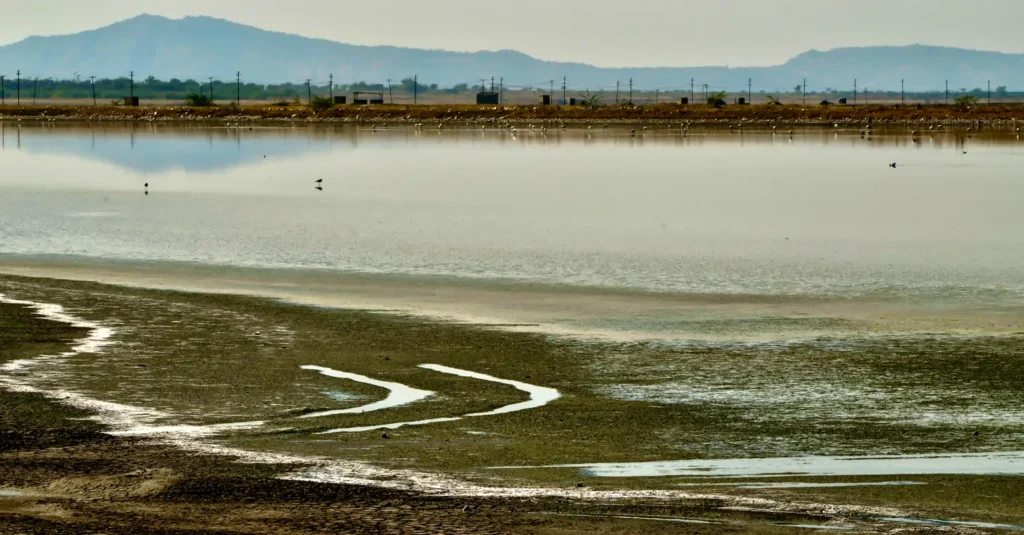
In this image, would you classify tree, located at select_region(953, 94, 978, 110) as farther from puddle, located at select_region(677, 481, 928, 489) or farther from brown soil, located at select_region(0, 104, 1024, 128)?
puddle, located at select_region(677, 481, 928, 489)

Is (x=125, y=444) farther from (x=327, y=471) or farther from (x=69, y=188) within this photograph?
(x=69, y=188)

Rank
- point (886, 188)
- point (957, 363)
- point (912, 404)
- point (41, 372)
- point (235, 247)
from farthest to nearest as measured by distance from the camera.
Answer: point (886, 188) → point (235, 247) → point (957, 363) → point (41, 372) → point (912, 404)

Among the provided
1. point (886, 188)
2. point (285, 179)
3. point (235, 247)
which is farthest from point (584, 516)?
point (285, 179)

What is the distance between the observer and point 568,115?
156625 mm

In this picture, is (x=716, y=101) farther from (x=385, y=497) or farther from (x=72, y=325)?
(x=385, y=497)

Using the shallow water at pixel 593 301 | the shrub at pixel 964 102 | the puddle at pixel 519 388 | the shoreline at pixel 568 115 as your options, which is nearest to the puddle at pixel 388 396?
the shallow water at pixel 593 301

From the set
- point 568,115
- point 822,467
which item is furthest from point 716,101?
point 822,467

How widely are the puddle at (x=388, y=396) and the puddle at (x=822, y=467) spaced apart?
2.90m

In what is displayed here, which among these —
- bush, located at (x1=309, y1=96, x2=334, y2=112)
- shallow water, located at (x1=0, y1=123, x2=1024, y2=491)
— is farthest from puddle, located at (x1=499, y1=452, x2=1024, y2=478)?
bush, located at (x1=309, y1=96, x2=334, y2=112)

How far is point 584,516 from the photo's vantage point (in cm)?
1010

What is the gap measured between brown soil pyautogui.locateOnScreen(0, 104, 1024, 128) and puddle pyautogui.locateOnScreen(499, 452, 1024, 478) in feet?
426

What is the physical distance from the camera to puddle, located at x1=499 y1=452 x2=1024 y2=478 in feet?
38.2

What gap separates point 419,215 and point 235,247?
9676 mm

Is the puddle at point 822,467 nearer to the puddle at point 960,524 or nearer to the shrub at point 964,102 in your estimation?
the puddle at point 960,524
